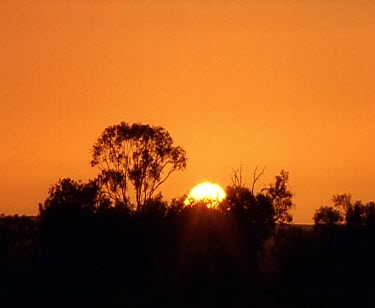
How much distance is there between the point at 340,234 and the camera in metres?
79.9

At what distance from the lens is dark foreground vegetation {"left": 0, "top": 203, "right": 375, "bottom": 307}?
65938 mm

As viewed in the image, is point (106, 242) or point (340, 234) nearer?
point (106, 242)

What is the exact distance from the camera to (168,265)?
70.7 metres

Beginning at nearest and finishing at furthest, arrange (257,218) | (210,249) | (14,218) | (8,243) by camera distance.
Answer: (210,249) → (8,243) → (14,218) → (257,218)

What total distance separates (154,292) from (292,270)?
1390 cm

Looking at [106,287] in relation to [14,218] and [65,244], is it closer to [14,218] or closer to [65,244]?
[65,244]

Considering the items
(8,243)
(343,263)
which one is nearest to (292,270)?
(343,263)

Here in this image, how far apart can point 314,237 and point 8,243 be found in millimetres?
19232

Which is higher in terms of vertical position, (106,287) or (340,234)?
(340,234)

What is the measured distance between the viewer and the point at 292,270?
3056 inches

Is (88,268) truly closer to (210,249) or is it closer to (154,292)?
(154,292)

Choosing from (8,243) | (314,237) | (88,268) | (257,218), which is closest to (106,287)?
(88,268)

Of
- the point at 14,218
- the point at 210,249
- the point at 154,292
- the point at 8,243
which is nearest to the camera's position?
the point at 154,292

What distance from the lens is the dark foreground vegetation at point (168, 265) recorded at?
65.9 m
